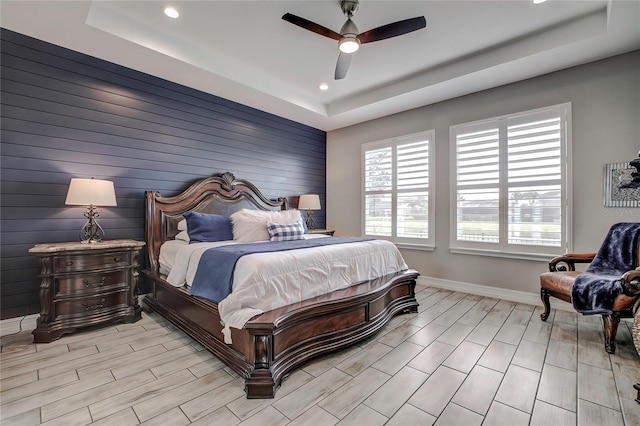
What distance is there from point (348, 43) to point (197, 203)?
2767 millimetres

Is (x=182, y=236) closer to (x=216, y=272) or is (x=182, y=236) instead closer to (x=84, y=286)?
(x=84, y=286)

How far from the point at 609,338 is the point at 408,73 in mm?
3550

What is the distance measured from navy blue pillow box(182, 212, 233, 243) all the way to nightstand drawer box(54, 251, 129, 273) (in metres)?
0.71

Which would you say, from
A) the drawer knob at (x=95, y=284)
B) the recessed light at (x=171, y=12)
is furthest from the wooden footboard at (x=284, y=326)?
the recessed light at (x=171, y=12)

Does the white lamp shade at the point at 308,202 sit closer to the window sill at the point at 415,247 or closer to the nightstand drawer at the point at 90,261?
the window sill at the point at 415,247

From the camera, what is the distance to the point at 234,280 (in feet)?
7.33

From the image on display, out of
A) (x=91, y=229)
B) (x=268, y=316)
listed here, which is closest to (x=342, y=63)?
(x=268, y=316)

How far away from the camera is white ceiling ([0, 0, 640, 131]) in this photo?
2.68 metres

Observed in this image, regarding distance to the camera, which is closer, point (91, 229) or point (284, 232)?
point (91, 229)

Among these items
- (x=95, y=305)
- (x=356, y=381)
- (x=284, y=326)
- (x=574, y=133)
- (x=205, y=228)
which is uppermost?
(x=574, y=133)

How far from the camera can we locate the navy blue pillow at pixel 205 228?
3488 mm

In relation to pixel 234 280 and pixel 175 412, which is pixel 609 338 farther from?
pixel 175 412

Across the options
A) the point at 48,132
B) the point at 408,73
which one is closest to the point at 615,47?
the point at 408,73

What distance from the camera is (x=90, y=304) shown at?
2.82 m
